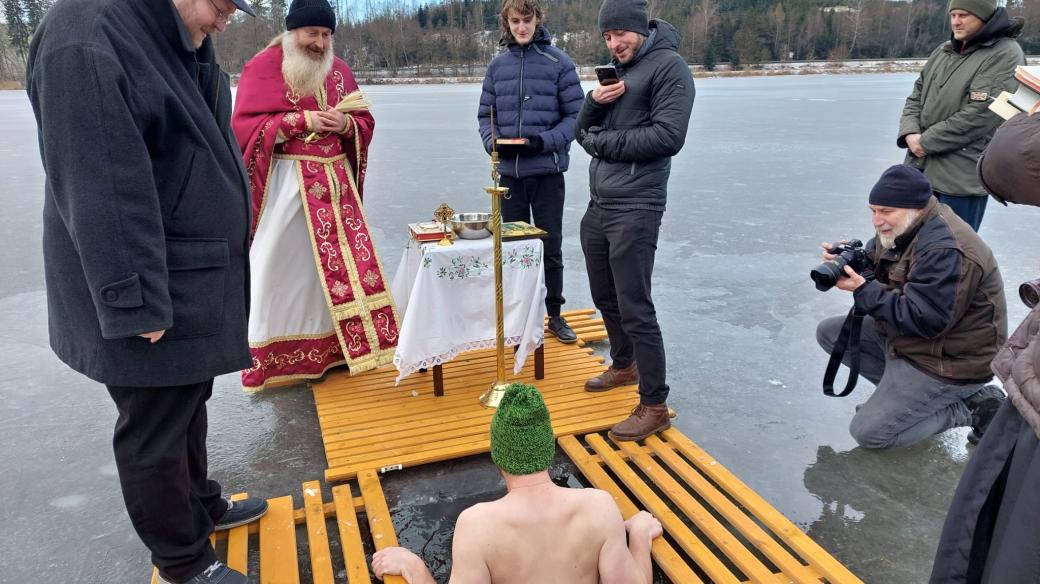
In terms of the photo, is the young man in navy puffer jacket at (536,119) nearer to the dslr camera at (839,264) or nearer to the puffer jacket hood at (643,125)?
the puffer jacket hood at (643,125)

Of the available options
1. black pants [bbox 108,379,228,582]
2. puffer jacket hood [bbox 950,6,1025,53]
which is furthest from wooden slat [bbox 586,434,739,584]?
puffer jacket hood [bbox 950,6,1025,53]

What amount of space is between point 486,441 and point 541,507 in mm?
1141

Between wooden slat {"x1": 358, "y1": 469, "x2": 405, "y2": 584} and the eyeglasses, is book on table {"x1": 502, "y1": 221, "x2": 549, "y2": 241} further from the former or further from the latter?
the eyeglasses

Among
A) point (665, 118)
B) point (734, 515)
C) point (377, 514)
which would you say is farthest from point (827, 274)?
point (377, 514)

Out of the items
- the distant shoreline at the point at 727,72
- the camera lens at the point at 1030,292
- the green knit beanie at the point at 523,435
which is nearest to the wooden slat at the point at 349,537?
the green knit beanie at the point at 523,435

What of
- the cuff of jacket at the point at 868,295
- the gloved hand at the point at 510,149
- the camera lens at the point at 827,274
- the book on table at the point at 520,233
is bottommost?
the cuff of jacket at the point at 868,295

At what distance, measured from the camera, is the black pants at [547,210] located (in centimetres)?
382

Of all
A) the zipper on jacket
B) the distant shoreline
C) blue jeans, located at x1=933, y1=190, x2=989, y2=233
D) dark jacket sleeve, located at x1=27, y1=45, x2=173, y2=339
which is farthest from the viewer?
the distant shoreline

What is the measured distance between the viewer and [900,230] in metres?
2.52

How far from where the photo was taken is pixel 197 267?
1676mm

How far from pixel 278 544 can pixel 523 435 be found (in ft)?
3.34

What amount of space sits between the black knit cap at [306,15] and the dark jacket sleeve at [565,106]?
49.6 inches

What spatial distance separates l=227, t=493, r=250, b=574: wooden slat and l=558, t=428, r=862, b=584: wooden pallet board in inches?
43.7

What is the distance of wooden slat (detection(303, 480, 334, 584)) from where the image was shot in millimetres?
1958
